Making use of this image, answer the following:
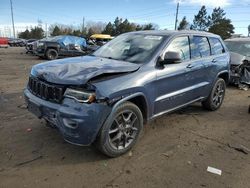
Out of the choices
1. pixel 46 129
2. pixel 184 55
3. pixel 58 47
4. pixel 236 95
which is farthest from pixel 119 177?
pixel 58 47

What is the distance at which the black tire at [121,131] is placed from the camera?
147 inches

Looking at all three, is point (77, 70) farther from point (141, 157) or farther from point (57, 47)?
point (57, 47)

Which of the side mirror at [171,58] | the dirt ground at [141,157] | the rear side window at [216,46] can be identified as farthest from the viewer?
the rear side window at [216,46]

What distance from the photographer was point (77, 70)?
3.86 m

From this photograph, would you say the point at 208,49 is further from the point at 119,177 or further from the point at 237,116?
the point at 119,177

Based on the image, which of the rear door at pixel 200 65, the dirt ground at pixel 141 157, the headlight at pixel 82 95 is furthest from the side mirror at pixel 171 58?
the headlight at pixel 82 95

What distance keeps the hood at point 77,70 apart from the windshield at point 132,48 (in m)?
0.29

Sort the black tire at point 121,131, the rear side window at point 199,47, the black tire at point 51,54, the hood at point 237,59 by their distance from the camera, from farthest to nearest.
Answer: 1. the black tire at point 51,54
2. the hood at point 237,59
3. the rear side window at point 199,47
4. the black tire at point 121,131

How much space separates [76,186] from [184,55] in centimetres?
303

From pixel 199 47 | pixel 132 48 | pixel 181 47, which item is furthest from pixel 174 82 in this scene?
pixel 199 47

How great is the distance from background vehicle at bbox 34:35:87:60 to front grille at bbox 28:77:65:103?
45.4 ft

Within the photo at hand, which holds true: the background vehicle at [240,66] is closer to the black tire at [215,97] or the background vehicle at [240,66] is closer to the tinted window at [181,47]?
the black tire at [215,97]

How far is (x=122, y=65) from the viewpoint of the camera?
4.14 meters

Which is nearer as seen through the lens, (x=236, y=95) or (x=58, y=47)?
(x=236, y=95)
